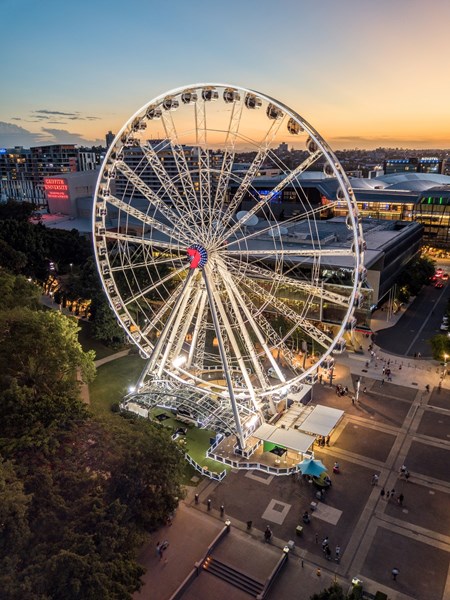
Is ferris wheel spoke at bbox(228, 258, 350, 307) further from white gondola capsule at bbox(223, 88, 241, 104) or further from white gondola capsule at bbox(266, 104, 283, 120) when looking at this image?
white gondola capsule at bbox(223, 88, 241, 104)

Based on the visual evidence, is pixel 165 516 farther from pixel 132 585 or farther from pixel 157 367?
pixel 157 367

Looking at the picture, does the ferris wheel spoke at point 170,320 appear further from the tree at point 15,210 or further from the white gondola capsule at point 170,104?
the tree at point 15,210

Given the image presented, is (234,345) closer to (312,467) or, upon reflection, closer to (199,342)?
(199,342)

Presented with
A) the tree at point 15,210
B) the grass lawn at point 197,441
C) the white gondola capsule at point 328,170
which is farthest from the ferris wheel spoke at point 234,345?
the tree at point 15,210

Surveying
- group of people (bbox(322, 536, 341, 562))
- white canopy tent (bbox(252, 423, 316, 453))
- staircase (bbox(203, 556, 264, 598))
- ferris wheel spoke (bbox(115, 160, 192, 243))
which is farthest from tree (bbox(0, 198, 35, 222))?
group of people (bbox(322, 536, 341, 562))

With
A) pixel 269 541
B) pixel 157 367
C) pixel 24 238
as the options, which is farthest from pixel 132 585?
pixel 24 238

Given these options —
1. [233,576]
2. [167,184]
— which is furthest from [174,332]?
[233,576]

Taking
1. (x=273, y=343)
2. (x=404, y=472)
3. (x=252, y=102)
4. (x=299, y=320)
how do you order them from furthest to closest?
(x=273, y=343) → (x=299, y=320) → (x=404, y=472) → (x=252, y=102)

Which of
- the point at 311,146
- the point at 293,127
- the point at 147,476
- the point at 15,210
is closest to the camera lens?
the point at 147,476
